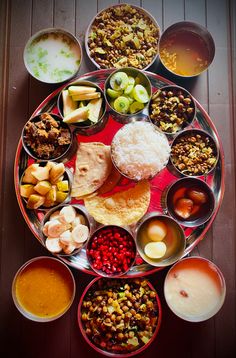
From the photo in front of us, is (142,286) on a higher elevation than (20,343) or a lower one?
higher

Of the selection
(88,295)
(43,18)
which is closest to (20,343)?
(88,295)

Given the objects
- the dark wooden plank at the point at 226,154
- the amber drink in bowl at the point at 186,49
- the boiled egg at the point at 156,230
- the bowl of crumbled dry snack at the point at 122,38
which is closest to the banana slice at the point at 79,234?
the boiled egg at the point at 156,230

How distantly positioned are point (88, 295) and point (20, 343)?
72 cm

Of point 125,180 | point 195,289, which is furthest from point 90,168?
point 195,289

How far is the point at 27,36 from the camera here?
122 inches

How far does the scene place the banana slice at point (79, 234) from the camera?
2.64m

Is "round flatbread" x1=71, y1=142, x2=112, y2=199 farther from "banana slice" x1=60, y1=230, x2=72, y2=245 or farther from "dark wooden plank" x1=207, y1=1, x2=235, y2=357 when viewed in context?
"dark wooden plank" x1=207, y1=1, x2=235, y2=357

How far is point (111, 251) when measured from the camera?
267 cm

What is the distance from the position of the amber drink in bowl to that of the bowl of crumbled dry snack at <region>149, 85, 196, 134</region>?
25 centimetres

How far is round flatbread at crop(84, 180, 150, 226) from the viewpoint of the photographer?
278 centimetres

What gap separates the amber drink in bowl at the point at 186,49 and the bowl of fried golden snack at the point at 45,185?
1.24 meters

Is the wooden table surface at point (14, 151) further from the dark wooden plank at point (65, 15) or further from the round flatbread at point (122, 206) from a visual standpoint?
the round flatbread at point (122, 206)

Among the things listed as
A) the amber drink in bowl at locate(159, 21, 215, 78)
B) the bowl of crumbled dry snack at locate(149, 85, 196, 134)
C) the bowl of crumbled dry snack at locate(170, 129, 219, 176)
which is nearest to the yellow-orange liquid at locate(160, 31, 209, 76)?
the amber drink in bowl at locate(159, 21, 215, 78)

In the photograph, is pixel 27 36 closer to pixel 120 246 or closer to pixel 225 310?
pixel 120 246
